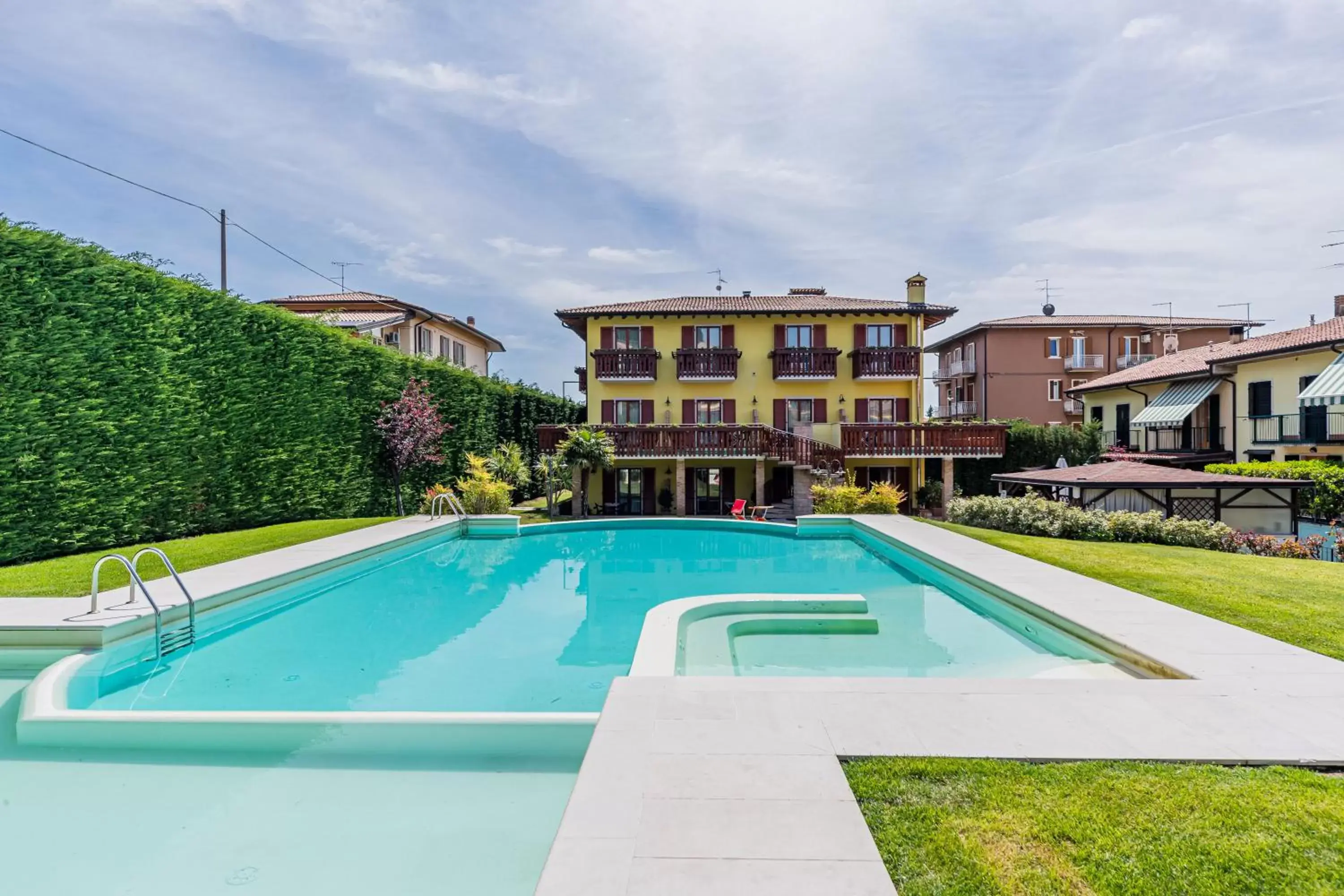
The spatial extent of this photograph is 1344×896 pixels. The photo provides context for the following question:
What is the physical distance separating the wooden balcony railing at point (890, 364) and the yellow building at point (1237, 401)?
10637mm

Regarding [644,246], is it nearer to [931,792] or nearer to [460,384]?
[460,384]

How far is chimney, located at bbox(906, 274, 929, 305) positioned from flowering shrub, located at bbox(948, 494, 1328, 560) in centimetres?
1407

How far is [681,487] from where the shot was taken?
23.3 m

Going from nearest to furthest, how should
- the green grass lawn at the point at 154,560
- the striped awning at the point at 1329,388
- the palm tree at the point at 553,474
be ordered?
the green grass lawn at the point at 154,560
the striped awning at the point at 1329,388
the palm tree at the point at 553,474

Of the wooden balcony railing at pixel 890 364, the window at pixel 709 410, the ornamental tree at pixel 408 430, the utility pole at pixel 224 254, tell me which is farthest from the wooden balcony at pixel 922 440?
the utility pole at pixel 224 254

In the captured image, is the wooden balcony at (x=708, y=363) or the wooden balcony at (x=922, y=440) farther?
the wooden balcony at (x=708, y=363)

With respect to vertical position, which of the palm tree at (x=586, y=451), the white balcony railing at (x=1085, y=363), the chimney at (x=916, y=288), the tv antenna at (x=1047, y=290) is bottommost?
the palm tree at (x=586, y=451)

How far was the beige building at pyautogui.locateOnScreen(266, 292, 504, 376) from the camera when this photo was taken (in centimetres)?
2895

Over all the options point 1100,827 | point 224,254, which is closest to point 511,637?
point 1100,827

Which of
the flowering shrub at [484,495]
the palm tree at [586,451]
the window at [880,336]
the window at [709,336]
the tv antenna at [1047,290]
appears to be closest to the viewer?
the flowering shrub at [484,495]

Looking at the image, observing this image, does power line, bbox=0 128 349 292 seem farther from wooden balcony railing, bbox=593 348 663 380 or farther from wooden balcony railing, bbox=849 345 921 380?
wooden balcony railing, bbox=849 345 921 380

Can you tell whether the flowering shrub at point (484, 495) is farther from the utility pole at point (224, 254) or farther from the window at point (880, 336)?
the window at point (880, 336)

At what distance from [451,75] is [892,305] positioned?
734 inches

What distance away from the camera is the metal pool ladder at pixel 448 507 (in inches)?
714
